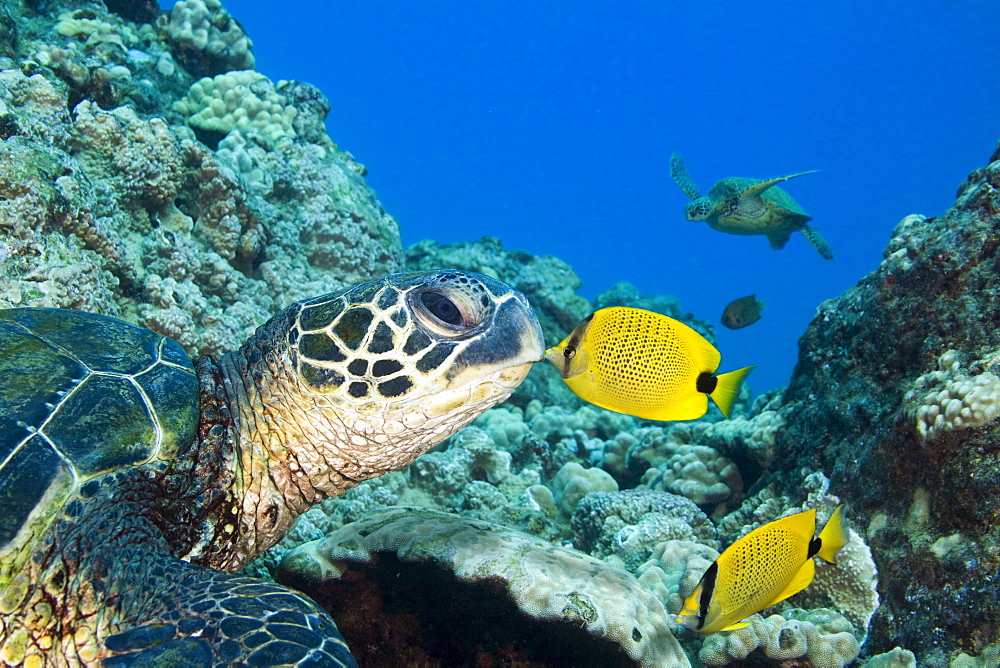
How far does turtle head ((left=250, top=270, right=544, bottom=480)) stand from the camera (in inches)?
68.5

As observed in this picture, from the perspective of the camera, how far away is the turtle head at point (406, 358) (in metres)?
1.74

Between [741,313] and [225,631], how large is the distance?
5.80m

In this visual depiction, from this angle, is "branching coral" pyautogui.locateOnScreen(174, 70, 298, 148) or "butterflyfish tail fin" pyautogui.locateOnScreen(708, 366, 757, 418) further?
"branching coral" pyautogui.locateOnScreen(174, 70, 298, 148)

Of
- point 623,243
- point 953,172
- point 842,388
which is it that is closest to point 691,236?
point 623,243

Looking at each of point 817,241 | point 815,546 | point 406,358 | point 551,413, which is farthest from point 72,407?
point 817,241

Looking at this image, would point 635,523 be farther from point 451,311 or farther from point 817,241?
point 817,241

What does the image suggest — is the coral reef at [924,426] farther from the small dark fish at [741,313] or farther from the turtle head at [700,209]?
the small dark fish at [741,313]

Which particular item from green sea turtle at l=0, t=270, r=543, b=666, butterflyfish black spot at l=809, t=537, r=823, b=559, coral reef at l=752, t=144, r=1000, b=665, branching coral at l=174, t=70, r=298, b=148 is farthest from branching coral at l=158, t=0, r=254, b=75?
butterflyfish black spot at l=809, t=537, r=823, b=559

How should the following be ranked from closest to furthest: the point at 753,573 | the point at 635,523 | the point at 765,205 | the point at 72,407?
1. the point at 72,407
2. the point at 753,573
3. the point at 635,523
4. the point at 765,205

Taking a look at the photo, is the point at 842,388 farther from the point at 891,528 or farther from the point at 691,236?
the point at 691,236

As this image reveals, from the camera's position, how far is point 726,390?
6.90 ft

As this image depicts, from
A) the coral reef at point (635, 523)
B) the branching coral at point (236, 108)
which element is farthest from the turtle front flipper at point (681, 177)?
the branching coral at point (236, 108)

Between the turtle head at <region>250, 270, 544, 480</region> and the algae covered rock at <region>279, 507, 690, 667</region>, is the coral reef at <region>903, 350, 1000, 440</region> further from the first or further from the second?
the turtle head at <region>250, 270, 544, 480</region>

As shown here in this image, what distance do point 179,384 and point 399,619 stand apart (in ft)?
3.61
